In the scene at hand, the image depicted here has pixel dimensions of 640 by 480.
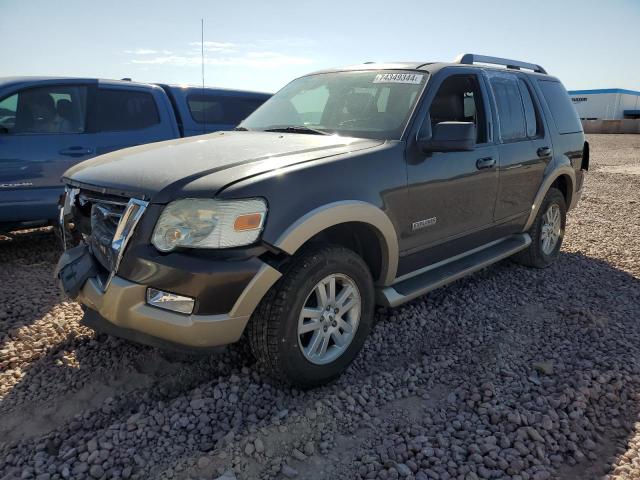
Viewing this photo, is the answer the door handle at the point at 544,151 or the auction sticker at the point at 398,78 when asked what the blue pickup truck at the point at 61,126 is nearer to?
the auction sticker at the point at 398,78

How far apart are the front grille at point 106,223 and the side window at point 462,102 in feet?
7.62

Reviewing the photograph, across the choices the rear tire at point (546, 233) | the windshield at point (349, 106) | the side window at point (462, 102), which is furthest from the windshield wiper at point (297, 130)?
the rear tire at point (546, 233)

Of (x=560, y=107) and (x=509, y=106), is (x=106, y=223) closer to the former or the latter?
(x=509, y=106)

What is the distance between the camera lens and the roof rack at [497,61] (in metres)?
4.28

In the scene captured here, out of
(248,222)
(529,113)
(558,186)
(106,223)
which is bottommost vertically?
(558,186)

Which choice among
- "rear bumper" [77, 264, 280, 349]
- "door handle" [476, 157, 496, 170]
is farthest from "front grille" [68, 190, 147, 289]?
"door handle" [476, 157, 496, 170]

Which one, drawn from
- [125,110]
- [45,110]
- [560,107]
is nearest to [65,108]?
[45,110]

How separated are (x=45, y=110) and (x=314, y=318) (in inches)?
162

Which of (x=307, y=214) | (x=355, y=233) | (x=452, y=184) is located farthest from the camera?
(x=452, y=184)

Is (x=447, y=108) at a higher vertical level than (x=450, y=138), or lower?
higher

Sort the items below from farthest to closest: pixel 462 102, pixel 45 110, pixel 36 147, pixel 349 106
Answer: pixel 45 110 < pixel 36 147 < pixel 462 102 < pixel 349 106

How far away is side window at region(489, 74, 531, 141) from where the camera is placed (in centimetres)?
438

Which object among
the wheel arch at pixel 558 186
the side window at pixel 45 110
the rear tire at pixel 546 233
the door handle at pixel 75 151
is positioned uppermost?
the side window at pixel 45 110

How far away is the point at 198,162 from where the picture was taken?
2805 mm
